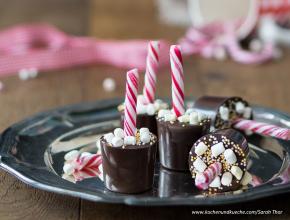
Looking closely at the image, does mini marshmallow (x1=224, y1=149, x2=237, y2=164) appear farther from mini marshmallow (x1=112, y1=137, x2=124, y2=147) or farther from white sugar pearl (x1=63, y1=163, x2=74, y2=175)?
white sugar pearl (x1=63, y1=163, x2=74, y2=175)

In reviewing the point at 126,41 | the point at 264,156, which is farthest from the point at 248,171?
the point at 126,41

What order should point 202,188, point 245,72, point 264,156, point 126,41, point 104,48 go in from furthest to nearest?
point 126,41
point 104,48
point 245,72
point 264,156
point 202,188

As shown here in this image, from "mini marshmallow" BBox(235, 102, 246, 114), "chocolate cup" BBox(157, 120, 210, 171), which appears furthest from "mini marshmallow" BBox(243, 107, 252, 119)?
"chocolate cup" BBox(157, 120, 210, 171)

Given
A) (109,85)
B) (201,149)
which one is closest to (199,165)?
(201,149)

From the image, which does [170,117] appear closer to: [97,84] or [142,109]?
[142,109]

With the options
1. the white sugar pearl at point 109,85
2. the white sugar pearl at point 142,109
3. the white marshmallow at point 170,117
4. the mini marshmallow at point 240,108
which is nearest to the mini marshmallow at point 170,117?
the white marshmallow at point 170,117

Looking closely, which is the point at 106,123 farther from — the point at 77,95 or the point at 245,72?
the point at 245,72
